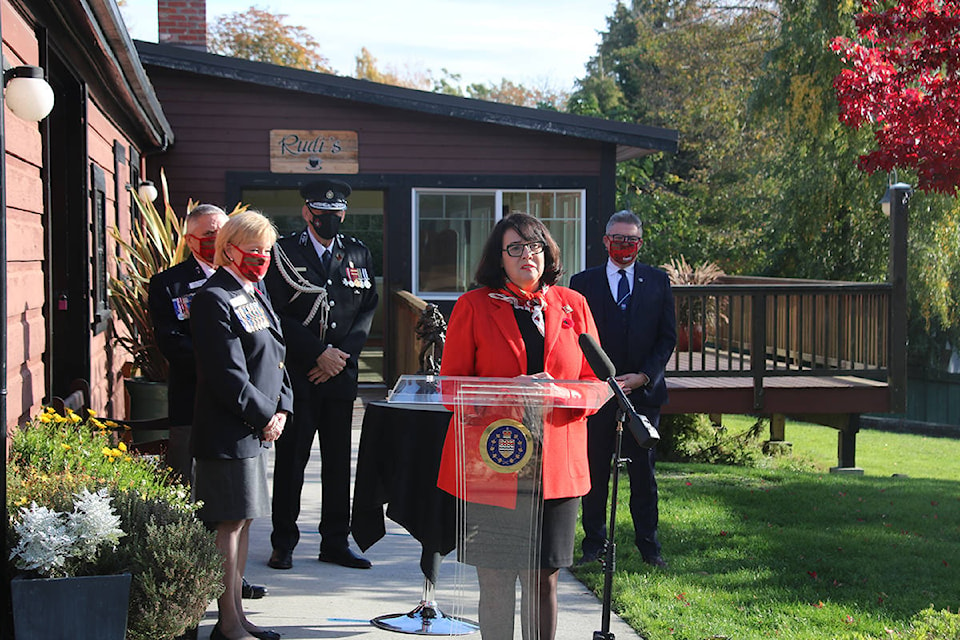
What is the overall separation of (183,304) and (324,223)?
99 centimetres

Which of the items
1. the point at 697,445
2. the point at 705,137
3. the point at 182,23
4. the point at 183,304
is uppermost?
the point at 705,137

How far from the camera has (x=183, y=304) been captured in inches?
202

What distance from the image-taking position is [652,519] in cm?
595

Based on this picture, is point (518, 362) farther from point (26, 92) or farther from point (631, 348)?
point (26, 92)

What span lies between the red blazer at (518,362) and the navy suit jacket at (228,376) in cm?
82

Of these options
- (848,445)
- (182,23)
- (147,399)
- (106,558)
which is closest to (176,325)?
(106,558)

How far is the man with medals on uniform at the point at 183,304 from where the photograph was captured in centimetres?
507

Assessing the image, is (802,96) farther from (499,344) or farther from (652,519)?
(499,344)

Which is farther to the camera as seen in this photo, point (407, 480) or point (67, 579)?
point (407, 480)

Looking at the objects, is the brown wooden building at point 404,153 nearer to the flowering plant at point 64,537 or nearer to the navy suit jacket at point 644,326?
the navy suit jacket at point 644,326

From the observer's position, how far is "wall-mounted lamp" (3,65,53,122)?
14.7ft

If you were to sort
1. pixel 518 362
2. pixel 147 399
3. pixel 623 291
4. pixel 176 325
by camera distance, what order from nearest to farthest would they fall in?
pixel 518 362
pixel 176 325
pixel 623 291
pixel 147 399

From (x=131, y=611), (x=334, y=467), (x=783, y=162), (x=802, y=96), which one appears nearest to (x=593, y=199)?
(x=802, y=96)

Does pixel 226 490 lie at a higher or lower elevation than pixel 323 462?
higher
